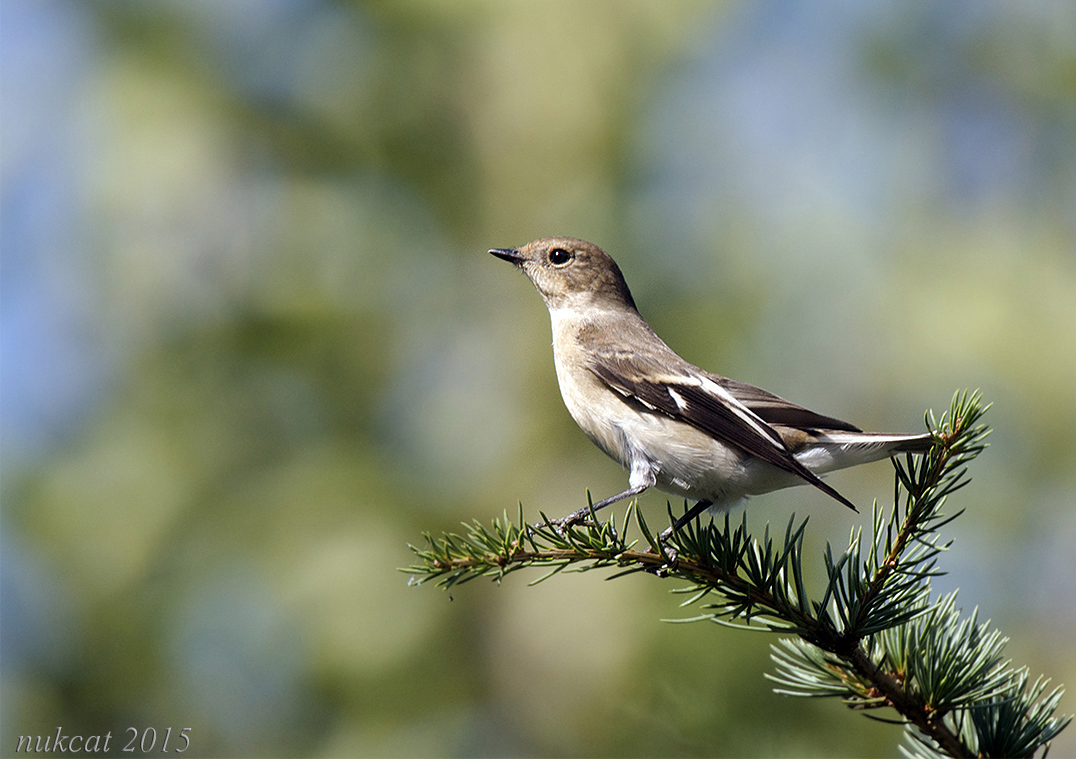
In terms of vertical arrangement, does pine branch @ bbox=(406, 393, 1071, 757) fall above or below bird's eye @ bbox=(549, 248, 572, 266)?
below

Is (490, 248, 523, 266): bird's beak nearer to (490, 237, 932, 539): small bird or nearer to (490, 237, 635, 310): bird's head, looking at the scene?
(490, 237, 635, 310): bird's head

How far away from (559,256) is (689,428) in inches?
72.3

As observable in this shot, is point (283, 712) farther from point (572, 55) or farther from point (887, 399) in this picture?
point (572, 55)

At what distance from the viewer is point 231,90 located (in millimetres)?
7625

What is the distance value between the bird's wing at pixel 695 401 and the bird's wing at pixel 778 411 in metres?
0.04

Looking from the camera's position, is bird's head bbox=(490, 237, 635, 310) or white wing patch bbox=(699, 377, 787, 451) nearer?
white wing patch bbox=(699, 377, 787, 451)

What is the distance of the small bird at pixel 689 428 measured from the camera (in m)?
3.92

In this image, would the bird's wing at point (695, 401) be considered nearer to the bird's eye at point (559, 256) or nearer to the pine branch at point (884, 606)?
the pine branch at point (884, 606)

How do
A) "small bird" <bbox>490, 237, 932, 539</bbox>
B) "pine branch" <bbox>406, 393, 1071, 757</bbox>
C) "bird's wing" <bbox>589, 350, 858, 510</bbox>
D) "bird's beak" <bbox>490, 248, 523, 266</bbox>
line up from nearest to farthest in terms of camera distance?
"pine branch" <bbox>406, 393, 1071, 757</bbox> < "bird's wing" <bbox>589, 350, 858, 510</bbox> < "small bird" <bbox>490, 237, 932, 539</bbox> < "bird's beak" <bbox>490, 248, 523, 266</bbox>

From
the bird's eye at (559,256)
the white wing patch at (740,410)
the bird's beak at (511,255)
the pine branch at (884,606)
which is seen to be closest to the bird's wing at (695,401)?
the white wing patch at (740,410)

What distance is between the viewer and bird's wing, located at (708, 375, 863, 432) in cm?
396

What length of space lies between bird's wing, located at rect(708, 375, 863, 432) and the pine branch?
1.19 meters

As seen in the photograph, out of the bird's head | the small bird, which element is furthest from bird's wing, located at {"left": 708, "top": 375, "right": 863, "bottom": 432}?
the bird's head

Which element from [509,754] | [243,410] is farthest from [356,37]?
[509,754]
